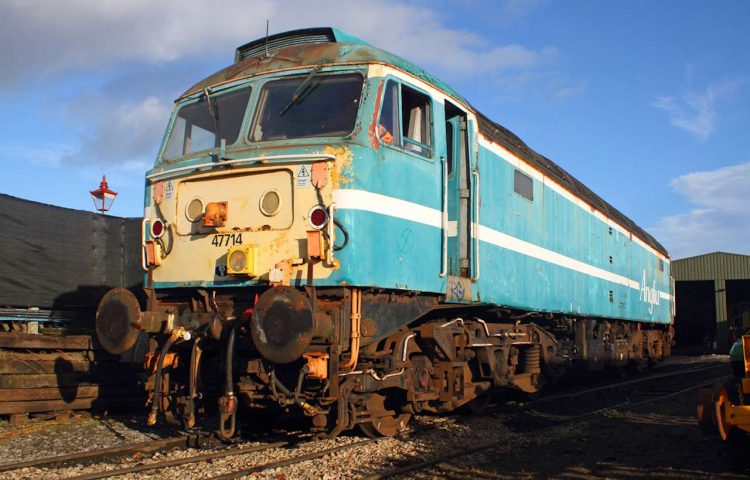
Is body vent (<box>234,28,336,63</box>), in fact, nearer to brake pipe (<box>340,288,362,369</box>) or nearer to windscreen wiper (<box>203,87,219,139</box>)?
windscreen wiper (<box>203,87,219,139</box>)

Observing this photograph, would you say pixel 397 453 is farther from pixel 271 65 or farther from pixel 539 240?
pixel 539 240

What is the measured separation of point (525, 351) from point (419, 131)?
15.3 feet

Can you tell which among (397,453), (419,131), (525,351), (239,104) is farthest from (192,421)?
(525,351)

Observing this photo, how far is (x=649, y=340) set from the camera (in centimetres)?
2039

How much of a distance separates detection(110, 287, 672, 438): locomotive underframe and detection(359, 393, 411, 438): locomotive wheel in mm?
15

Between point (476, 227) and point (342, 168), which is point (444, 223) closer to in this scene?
point (476, 227)

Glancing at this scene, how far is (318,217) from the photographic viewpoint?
6.37 m

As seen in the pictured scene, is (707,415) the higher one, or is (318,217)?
(318,217)

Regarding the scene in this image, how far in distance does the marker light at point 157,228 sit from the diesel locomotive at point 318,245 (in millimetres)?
19

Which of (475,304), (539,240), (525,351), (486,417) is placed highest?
(539,240)

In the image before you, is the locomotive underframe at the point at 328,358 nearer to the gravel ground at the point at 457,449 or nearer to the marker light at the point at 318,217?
the gravel ground at the point at 457,449

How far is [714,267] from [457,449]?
1399 inches

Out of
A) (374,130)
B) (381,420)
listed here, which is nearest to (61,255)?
→ (381,420)

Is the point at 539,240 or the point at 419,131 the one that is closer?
the point at 419,131
